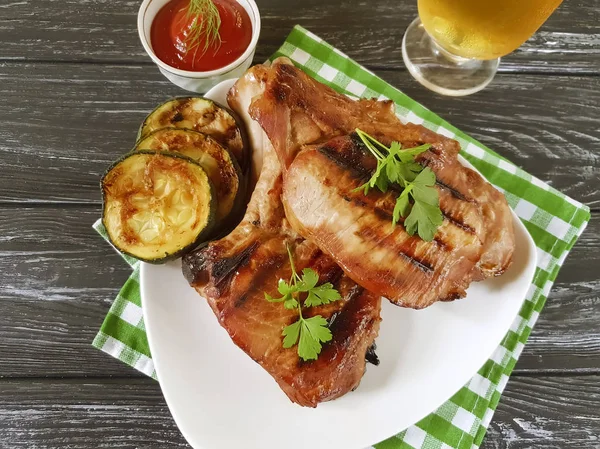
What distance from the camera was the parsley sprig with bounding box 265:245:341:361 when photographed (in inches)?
58.1

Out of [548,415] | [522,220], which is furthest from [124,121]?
[548,415]

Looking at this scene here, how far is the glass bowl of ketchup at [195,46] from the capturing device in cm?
186

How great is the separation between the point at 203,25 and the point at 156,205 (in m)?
0.64

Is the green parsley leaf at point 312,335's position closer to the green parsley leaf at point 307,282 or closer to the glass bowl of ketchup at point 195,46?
the green parsley leaf at point 307,282

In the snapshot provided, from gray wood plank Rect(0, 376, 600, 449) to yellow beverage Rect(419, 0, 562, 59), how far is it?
114 centimetres

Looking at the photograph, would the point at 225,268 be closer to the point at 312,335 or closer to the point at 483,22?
the point at 312,335

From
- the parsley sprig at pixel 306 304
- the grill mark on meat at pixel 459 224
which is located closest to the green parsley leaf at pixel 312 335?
the parsley sprig at pixel 306 304

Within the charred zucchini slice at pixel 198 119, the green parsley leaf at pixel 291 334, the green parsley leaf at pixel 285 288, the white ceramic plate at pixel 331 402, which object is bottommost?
the white ceramic plate at pixel 331 402

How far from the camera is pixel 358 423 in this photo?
1653 mm

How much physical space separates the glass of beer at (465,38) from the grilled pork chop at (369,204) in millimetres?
367

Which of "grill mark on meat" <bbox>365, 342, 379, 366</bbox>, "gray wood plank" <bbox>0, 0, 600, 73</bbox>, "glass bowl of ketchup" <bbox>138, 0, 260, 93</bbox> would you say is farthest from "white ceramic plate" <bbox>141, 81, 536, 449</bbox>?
"gray wood plank" <bbox>0, 0, 600, 73</bbox>

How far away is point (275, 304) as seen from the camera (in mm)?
1540

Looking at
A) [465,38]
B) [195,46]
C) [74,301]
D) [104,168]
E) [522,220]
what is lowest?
[74,301]

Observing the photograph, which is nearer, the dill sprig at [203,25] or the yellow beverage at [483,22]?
the yellow beverage at [483,22]
